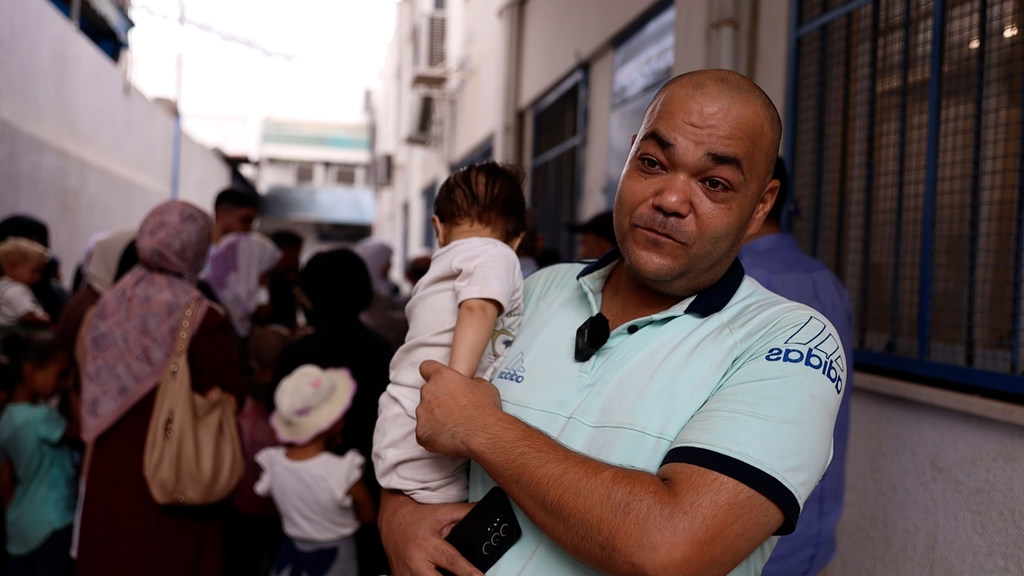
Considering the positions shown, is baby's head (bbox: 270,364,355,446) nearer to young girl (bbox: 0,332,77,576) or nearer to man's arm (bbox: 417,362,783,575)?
young girl (bbox: 0,332,77,576)

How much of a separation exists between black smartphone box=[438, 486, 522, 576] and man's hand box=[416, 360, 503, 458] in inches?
4.6

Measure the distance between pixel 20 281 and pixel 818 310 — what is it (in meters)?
4.28

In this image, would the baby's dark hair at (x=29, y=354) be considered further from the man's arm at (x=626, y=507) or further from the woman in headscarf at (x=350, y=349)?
the man's arm at (x=626, y=507)

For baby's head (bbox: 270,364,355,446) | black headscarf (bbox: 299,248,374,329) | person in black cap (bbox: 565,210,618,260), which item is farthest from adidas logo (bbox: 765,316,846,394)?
person in black cap (bbox: 565,210,618,260)

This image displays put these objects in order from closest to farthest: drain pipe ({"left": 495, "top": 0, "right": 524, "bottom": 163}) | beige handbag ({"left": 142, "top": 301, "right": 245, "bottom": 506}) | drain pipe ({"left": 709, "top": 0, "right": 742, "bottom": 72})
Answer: beige handbag ({"left": 142, "top": 301, "right": 245, "bottom": 506}), drain pipe ({"left": 709, "top": 0, "right": 742, "bottom": 72}), drain pipe ({"left": 495, "top": 0, "right": 524, "bottom": 163})

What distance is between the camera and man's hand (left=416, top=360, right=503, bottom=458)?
49.8 inches

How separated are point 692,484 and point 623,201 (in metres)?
0.55

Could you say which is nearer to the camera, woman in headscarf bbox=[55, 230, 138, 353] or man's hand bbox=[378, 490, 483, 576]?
man's hand bbox=[378, 490, 483, 576]

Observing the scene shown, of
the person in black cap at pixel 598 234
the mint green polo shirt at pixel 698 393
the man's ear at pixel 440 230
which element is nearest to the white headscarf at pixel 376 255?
the person in black cap at pixel 598 234

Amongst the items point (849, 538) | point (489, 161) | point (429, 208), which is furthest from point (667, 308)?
point (429, 208)

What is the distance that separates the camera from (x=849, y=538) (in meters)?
2.65

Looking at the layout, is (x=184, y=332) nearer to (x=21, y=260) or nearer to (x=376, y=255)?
(x=21, y=260)

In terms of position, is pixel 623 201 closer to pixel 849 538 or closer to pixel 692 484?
pixel 692 484

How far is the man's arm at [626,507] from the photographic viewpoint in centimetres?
106
